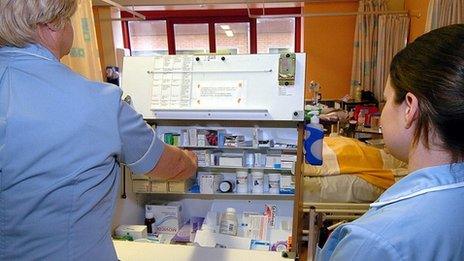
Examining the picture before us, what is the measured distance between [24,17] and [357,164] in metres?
1.83

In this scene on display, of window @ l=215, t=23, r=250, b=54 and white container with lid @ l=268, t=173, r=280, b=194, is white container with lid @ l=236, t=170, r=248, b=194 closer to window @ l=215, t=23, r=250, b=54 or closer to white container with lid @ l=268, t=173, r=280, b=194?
white container with lid @ l=268, t=173, r=280, b=194

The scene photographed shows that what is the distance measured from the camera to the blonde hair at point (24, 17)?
0.60 meters

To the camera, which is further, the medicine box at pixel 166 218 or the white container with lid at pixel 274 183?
the medicine box at pixel 166 218

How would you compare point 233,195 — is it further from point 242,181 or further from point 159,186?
point 159,186

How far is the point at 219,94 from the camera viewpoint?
1.22m

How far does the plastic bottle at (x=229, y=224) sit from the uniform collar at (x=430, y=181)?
0.97 m

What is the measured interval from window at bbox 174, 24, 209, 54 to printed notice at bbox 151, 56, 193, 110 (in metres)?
3.92

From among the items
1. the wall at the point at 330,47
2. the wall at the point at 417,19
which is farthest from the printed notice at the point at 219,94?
the wall at the point at 330,47

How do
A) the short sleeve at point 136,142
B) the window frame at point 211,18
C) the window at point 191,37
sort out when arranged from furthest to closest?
the window at point 191,37 → the window frame at point 211,18 → the short sleeve at point 136,142

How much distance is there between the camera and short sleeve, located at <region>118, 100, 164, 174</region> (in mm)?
698

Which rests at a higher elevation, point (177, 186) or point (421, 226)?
point (421, 226)

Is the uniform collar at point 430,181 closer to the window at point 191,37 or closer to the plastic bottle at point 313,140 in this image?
the plastic bottle at point 313,140

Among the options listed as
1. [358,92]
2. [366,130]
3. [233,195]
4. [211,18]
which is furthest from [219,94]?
[211,18]

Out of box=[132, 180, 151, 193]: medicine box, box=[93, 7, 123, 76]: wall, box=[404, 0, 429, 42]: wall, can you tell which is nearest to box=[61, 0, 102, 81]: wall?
box=[132, 180, 151, 193]: medicine box
